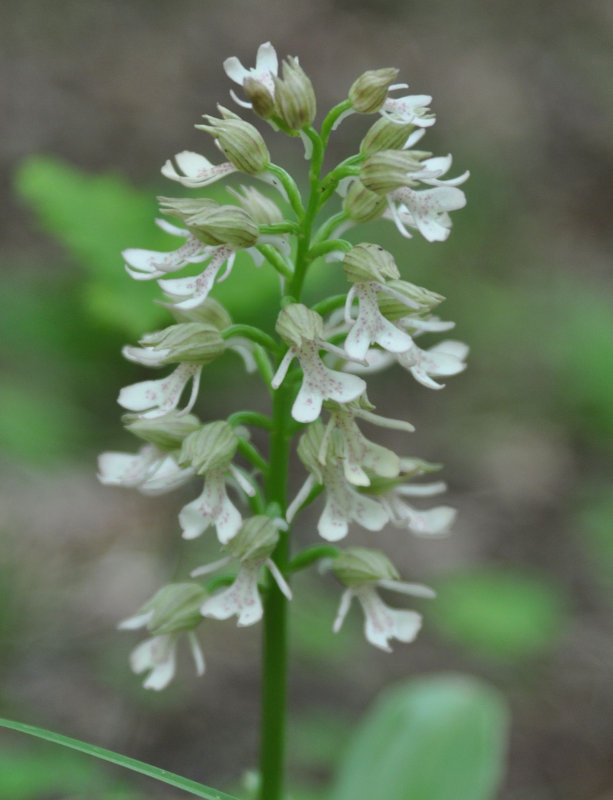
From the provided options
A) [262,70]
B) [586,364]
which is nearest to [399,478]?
[262,70]

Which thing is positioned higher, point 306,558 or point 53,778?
point 306,558

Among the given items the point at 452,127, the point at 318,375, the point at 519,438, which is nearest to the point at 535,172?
the point at 452,127

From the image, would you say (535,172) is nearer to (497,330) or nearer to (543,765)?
(497,330)

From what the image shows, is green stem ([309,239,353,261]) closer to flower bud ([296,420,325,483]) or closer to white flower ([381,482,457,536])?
flower bud ([296,420,325,483])

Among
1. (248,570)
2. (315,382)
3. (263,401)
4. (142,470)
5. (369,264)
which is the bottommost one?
(263,401)

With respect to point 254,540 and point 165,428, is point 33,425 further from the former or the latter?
point 254,540

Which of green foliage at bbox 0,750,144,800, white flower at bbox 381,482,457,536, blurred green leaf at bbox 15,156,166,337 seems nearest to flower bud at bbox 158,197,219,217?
white flower at bbox 381,482,457,536
